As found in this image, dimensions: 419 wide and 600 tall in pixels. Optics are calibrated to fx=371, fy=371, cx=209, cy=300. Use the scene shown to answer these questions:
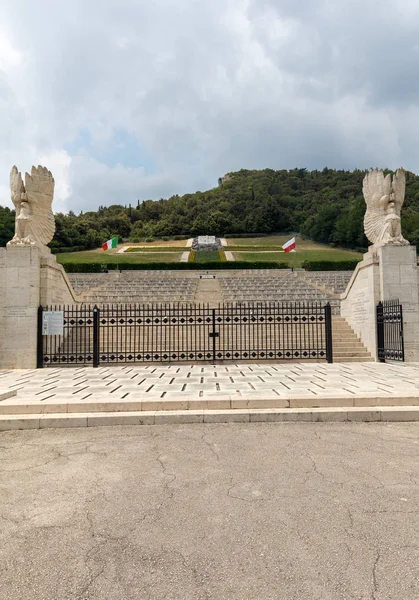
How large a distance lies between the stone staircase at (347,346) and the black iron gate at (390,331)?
605 mm

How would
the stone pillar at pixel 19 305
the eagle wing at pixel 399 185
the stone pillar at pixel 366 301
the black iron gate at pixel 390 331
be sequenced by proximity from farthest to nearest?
the eagle wing at pixel 399 185 → the stone pillar at pixel 366 301 → the black iron gate at pixel 390 331 → the stone pillar at pixel 19 305

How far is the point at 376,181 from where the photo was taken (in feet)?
43.9

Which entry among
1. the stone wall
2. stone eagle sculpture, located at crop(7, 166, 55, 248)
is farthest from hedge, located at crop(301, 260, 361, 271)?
stone eagle sculpture, located at crop(7, 166, 55, 248)

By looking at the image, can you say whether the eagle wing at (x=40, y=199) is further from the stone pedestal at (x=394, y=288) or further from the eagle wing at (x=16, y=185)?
the stone pedestal at (x=394, y=288)

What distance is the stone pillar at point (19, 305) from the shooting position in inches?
446

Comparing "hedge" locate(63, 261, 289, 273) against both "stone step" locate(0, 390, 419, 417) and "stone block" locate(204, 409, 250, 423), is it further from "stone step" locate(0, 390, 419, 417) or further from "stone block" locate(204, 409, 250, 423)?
"stone block" locate(204, 409, 250, 423)

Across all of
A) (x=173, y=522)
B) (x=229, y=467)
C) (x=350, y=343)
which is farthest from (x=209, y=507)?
(x=350, y=343)

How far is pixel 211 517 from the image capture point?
2.81 meters

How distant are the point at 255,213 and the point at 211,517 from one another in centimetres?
9116

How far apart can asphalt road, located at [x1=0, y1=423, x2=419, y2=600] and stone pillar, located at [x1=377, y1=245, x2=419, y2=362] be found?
27.7ft

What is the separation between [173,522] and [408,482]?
2.22 meters

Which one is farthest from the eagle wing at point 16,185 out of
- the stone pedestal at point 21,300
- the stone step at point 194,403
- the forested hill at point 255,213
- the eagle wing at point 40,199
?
the forested hill at point 255,213

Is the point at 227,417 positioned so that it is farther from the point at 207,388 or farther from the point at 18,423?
the point at 18,423

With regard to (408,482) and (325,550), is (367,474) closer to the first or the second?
(408,482)
